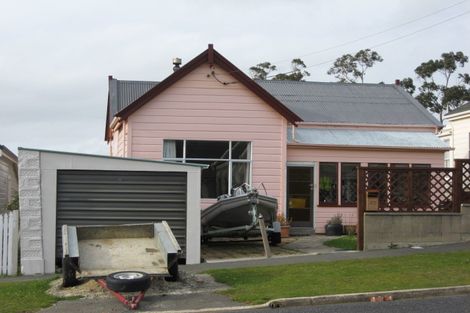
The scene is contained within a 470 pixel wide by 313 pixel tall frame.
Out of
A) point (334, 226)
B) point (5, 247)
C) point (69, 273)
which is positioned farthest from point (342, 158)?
point (69, 273)

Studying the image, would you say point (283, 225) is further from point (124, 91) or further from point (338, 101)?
point (124, 91)

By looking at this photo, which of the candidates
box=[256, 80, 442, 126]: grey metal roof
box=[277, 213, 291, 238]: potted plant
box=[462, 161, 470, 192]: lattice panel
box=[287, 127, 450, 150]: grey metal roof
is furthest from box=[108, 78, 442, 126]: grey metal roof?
box=[462, 161, 470, 192]: lattice panel

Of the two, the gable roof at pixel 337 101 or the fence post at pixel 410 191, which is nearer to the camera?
the fence post at pixel 410 191

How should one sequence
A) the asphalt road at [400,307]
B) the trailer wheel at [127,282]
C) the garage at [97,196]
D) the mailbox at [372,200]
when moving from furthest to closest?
the mailbox at [372,200]
the garage at [97,196]
the trailer wheel at [127,282]
the asphalt road at [400,307]

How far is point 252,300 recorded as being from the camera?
9.53m

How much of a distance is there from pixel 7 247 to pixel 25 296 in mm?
3612

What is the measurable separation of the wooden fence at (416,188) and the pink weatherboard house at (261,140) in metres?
4.76

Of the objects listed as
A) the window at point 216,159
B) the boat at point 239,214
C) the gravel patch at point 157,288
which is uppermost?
the window at point 216,159

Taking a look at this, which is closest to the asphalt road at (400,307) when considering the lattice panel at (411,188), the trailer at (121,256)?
the trailer at (121,256)

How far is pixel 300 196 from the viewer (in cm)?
2152

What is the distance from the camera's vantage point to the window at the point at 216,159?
20391mm

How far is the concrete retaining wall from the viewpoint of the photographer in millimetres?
16219

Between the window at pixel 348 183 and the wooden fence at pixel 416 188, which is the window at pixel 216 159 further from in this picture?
the wooden fence at pixel 416 188

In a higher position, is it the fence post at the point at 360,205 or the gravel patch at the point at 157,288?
the fence post at the point at 360,205
